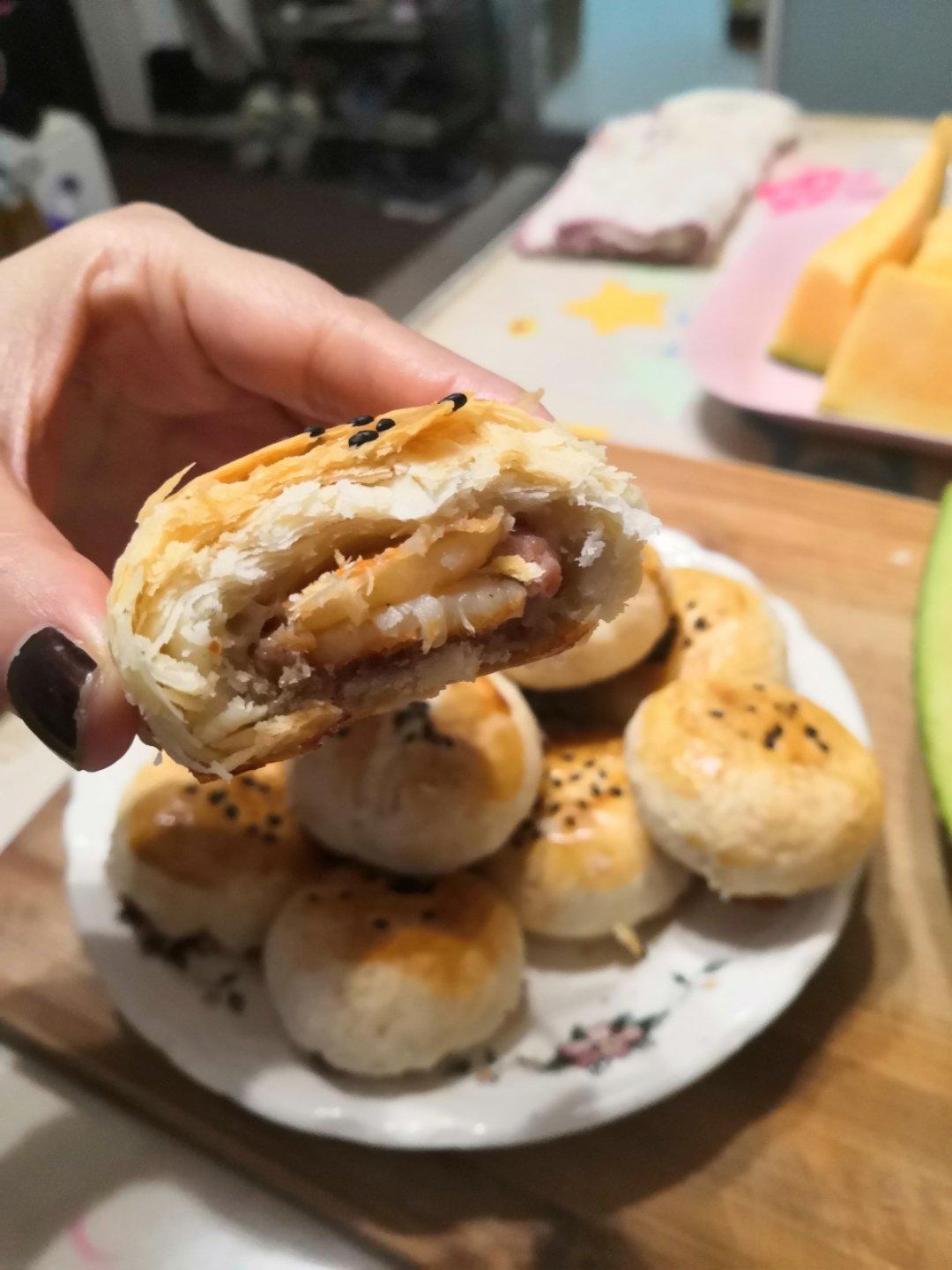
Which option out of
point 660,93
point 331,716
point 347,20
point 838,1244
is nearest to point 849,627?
point 838,1244

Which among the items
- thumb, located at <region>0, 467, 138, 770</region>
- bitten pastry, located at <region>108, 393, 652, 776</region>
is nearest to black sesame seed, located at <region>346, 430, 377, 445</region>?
bitten pastry, located at <region>108, 393, 652, 776</region>

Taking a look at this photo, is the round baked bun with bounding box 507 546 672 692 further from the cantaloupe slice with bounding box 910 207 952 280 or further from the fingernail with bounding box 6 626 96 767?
the cantaloupe slice with bounding box 910 207 952 280

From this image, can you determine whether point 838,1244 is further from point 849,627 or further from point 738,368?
point 738,368

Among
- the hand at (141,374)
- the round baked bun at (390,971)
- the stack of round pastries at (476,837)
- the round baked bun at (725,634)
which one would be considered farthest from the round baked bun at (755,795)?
the hand at (141,374)

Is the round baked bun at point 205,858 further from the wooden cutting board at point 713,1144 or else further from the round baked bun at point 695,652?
the round baked bun at point 695,652

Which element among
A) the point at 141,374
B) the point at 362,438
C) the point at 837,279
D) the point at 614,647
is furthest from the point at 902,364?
the point at 362,438

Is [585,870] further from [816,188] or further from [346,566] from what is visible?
[816,188]
